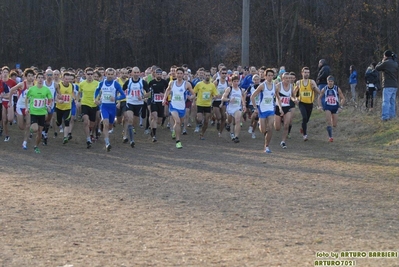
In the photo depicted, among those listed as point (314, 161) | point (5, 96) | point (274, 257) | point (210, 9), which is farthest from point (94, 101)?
point (210, 9)

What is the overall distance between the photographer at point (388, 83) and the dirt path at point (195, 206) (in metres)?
3.50

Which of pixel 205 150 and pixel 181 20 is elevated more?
pixel 181 20

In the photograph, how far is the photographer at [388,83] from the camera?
1866 cm

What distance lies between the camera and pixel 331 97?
58.3ft

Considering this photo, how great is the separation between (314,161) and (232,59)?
31.4m

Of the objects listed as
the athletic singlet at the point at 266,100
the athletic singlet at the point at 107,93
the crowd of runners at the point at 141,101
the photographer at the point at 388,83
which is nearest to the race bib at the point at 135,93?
the crowd of runners at the point at 141,101

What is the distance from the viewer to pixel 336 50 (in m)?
41.2

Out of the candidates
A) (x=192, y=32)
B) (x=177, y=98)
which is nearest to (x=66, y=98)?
(x=177, y=98)

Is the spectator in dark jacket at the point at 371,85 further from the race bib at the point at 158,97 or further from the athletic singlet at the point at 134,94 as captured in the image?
the athletic singlet at the point at 134,94

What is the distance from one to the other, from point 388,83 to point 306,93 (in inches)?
107

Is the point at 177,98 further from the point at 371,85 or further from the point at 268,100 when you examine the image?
the point at 371,85

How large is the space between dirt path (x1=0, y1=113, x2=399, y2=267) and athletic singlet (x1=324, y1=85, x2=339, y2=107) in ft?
6.67

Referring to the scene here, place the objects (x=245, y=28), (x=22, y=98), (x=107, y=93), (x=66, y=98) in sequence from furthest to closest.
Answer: (x=245, y=28) < (x=22, y=98) < (x=66, y=98) < (x=107, y=93)

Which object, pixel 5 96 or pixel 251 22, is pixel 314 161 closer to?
pixel 5 96
